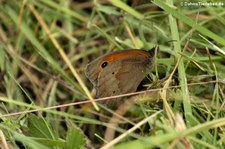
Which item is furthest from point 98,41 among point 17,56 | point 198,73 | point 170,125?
point 170,125

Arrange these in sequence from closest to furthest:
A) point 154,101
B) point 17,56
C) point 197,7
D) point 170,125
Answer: point 170,125
point 154,101
point 197,7
point 17,56

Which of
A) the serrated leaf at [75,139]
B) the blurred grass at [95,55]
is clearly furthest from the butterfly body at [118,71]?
the serrated leaf at [75,139]

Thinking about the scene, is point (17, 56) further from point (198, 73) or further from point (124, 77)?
point (198, 73)

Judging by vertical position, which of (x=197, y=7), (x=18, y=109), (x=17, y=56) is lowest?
(x=18, y=109)

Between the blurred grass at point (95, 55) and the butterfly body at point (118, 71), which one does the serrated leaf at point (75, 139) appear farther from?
the butterfly body at point (118, 71)

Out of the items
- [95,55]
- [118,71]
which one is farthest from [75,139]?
[95,55]

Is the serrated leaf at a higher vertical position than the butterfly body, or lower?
lower

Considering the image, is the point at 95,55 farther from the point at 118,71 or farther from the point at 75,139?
the point at 75,139

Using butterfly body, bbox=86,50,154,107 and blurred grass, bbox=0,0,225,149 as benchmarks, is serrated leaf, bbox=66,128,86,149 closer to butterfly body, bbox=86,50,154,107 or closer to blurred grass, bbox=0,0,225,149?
blurred grass, bbox=0,0,225,149

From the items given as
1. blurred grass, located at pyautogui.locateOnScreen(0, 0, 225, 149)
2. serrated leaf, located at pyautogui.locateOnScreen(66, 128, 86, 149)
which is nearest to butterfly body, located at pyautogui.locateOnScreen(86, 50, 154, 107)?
blurred grass, located at pyautogui.locateOnScreen(0, 0, 225, 149)

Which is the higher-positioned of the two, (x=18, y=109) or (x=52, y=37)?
(x=52, y=37)
